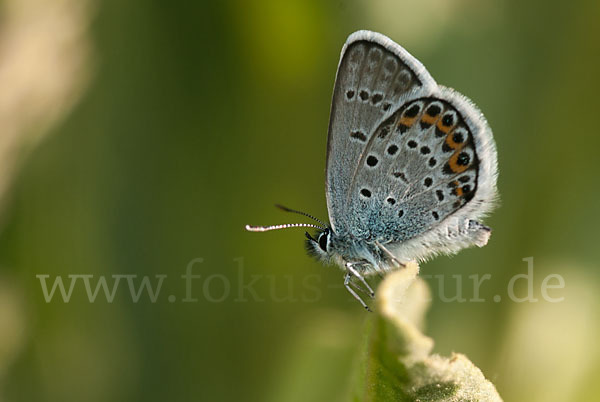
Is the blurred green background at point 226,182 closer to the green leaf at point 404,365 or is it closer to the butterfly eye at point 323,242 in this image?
the butterfly eye at point 323,242

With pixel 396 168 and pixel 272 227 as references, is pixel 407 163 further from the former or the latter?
pixel 272 227

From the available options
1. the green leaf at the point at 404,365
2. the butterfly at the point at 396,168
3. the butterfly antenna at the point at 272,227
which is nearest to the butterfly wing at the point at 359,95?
the butterfly at the point at 396,168

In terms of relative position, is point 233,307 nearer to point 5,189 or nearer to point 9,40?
point 5,189

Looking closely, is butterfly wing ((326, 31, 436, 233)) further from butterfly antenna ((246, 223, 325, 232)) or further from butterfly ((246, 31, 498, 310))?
butterfly antenna ((246, 223, 325, 232))

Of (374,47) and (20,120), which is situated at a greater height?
(374,47)

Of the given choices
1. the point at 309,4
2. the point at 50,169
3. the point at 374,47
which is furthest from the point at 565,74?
the point at 50,169

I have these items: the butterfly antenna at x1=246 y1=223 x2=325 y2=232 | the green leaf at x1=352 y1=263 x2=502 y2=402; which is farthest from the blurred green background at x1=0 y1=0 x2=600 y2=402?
the green leaf at x1=352 y1=263 x2=502 y2=402
